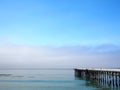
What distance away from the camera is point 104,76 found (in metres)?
51.4

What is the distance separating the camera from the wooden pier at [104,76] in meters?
42.1

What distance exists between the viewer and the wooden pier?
42.1 meters

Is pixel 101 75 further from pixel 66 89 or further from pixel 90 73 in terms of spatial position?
pixel 66 89

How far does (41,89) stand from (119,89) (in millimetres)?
11095

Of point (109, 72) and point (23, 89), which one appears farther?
point (109, 72)

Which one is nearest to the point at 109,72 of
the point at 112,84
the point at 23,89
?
the point at 112,84

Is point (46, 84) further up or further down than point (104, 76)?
further down

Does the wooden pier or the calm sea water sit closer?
the calm sea water

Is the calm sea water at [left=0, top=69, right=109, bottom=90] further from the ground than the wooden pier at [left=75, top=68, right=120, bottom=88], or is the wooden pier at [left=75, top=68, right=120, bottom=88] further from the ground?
the wooden pier at [left=75, top=68, right=120, bottom=88]

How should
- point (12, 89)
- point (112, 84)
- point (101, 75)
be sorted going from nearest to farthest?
point (12, 89) → point (112, 84) → point (101, 75)

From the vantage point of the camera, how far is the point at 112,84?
43.8 metres

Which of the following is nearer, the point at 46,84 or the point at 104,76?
the point at 46,84

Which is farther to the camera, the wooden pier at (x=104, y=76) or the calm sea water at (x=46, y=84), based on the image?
the wooden pier at (x=104, y=76)

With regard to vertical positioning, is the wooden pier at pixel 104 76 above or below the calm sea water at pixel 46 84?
above
